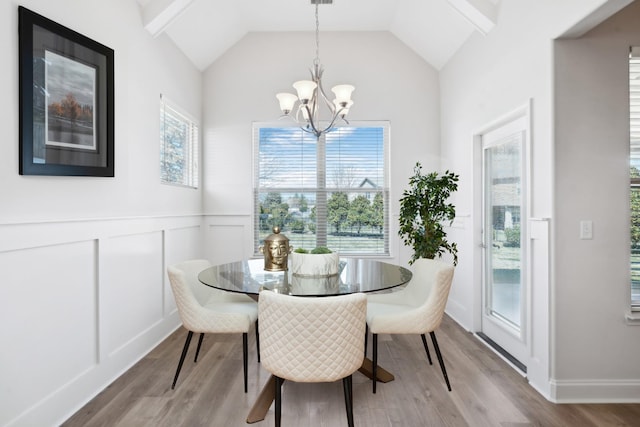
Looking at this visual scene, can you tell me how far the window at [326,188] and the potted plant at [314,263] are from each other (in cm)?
215

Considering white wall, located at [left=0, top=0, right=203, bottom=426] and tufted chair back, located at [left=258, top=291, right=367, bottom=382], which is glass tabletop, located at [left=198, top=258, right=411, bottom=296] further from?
white wall, located at [left=0, top=0, right=203, bottom=426]

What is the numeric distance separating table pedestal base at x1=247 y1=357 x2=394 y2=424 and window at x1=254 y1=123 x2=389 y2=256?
2013 mm

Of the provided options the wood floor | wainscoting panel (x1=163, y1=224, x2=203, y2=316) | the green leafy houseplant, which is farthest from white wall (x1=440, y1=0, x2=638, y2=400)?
wainscoting panel (x1=163, y1=224, x2=203, y2=316)

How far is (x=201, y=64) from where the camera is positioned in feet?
13.8

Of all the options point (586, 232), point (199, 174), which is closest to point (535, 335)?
point (586, 232)

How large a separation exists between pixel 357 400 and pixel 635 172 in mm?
2274

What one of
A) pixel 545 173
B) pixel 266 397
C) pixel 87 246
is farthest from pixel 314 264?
pixel 545 173

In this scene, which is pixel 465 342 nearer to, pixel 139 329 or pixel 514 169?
pixel 514 169

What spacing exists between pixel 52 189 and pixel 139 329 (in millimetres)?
1388

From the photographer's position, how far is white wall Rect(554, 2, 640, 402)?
2244 mm

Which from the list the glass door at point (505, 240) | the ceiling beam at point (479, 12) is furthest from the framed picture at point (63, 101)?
the glass door at point (505, 240)

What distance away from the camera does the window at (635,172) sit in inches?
92.1

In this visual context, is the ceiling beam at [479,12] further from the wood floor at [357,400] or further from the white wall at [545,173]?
the wood floor at [357,400]

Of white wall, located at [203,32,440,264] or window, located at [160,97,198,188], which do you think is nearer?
window, located at [160,97,198,188]
